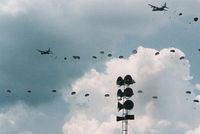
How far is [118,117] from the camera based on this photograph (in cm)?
15462

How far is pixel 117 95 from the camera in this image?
Result: 513 feet

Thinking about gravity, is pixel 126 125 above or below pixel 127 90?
below

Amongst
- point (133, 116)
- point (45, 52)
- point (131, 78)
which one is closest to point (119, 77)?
point (131, 78)

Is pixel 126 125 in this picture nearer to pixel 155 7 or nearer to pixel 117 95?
pixel 117 95

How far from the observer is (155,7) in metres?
131

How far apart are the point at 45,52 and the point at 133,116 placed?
3714 cm

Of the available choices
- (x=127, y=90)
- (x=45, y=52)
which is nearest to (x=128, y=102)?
(x=127, y=90)

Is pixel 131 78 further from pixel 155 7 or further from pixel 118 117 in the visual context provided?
pixel 155 7

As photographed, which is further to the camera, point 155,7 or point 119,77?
point 119,77

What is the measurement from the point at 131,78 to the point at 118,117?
1315 centimetres

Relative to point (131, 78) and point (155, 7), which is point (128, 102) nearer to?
point (131, 78)

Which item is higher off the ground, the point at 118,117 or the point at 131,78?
the point at 131,78

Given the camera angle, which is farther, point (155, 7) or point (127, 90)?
point (127, 90)

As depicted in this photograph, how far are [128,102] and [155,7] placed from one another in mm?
36515
